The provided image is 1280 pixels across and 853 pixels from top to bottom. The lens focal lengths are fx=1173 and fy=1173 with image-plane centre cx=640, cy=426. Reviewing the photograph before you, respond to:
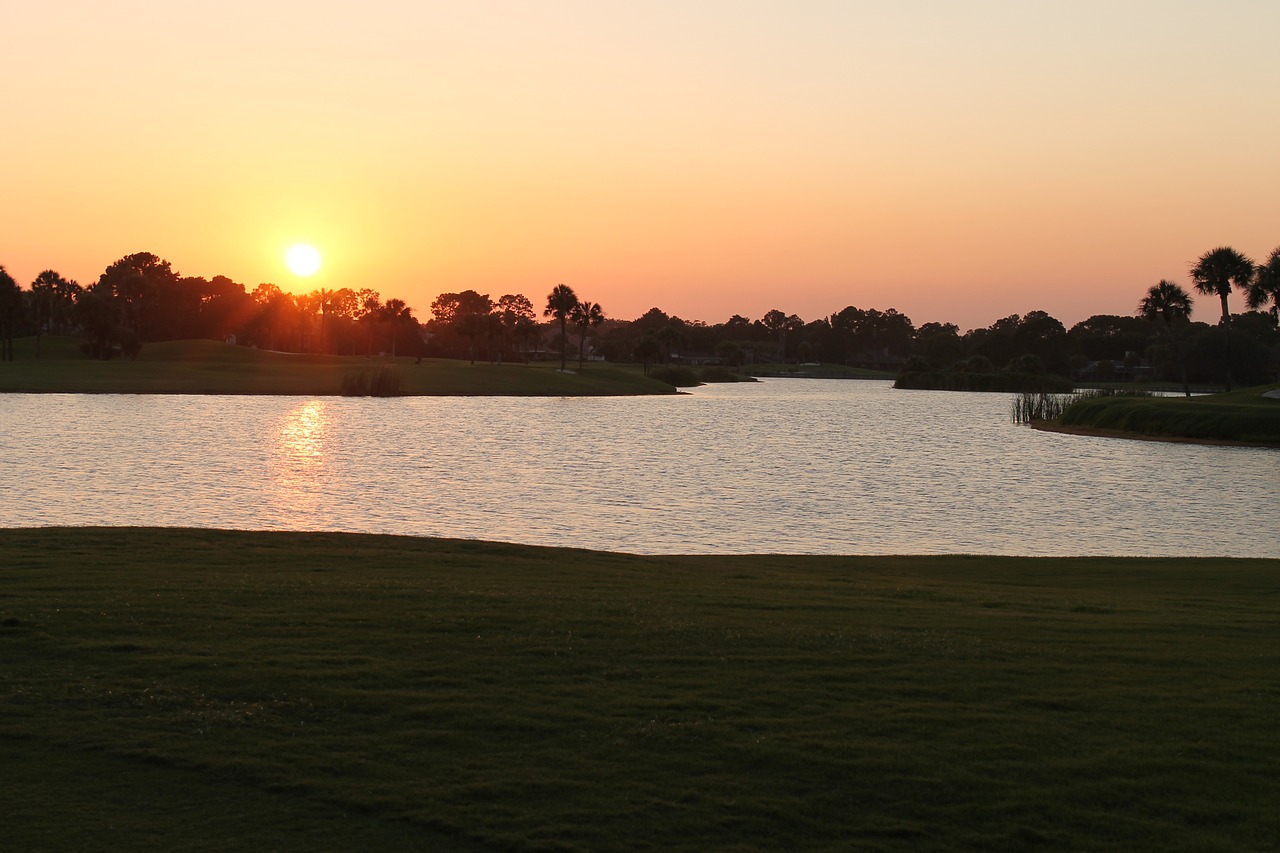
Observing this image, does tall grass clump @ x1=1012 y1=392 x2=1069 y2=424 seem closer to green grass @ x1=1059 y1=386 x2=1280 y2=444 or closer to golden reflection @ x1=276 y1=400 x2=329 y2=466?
green grass @ x1=1059 y1=386 x2=1280 y2=444

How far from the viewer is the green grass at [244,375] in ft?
403

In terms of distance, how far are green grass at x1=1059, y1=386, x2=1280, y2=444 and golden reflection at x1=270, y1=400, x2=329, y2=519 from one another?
59.1m

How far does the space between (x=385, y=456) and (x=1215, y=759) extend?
5227 centimetres

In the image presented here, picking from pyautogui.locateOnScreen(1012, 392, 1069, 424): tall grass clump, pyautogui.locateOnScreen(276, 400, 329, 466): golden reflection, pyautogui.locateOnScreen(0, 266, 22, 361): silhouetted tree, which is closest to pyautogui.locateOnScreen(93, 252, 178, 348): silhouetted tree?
pyautogui.locateOnScreen(0, 266, 22, 361): silhouetted tree

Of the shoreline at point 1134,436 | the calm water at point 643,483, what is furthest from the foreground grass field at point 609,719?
the shoreline at point 1134,436

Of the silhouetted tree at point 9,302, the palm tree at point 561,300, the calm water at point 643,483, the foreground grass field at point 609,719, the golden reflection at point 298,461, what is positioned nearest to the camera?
the foreground grass field at point 609,719

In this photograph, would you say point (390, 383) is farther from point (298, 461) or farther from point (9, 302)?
point (298, 461)

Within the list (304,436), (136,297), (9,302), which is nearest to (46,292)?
(136,297)

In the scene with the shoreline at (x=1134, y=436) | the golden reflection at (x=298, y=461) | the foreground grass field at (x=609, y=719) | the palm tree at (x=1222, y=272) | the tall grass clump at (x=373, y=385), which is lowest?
the shoreline at (x=1134, y=436)

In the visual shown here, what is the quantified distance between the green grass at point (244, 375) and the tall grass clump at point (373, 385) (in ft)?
4.73

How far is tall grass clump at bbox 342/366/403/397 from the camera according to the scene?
12900 cm

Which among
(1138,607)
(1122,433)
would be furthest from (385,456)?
(1122,433)

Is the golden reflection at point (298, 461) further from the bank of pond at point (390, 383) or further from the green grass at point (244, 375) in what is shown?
the bank of pond at point (390, 383)

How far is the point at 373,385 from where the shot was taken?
12988 centimetres
